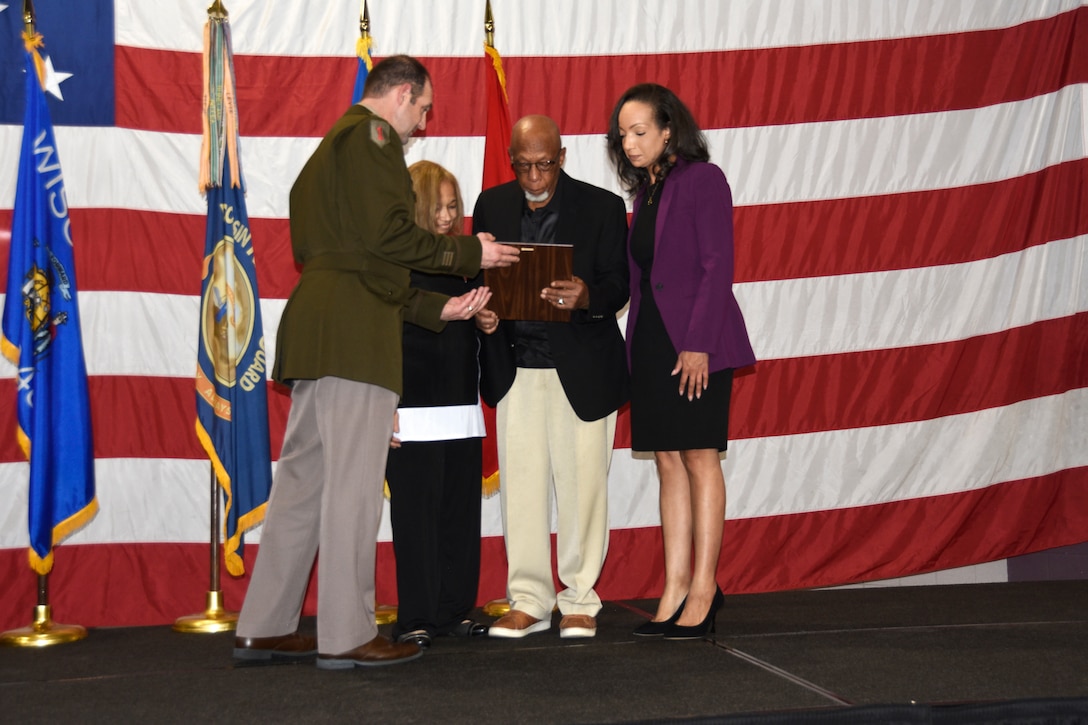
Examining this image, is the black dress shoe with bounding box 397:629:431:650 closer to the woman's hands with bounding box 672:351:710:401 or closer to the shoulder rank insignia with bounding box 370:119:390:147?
the woman's hands with bounding box 672:351:710:401

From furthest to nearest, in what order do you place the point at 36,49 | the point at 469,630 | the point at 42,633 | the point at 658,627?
the point at 36,49 → the point at 42,633 → the point at 469,630 → the point at 658,627

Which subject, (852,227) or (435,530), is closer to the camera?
(435,530)

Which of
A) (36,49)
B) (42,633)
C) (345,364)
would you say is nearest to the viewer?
(345,364)

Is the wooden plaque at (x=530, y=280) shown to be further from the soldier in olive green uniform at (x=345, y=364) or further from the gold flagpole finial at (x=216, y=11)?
the gold flagpole finial at (x=216, y=11)

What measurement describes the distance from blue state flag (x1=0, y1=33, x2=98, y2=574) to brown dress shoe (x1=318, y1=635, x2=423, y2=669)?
45.0 inches

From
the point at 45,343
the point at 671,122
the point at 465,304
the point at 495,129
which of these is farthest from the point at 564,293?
the point at 45,343

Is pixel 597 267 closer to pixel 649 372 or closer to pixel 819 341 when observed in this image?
pixel 649 372

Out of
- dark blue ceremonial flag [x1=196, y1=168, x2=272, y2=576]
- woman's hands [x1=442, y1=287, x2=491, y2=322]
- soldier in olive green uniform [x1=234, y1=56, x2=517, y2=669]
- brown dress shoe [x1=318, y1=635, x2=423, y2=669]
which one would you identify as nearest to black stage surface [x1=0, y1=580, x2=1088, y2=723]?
brown dress shoe [x1=318, y1=635, x2=423, y2=669]

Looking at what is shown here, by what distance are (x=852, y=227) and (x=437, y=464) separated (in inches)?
74.4

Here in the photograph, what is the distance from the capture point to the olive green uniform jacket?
8.43 ft

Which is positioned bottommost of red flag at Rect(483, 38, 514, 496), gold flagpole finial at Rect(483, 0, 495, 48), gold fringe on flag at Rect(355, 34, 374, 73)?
red flag at Rect(483, 38, 514, 496)

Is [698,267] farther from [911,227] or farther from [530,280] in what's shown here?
[911,227]

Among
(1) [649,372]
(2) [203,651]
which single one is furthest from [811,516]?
(2) [203,651]

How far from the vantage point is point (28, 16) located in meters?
3.29
